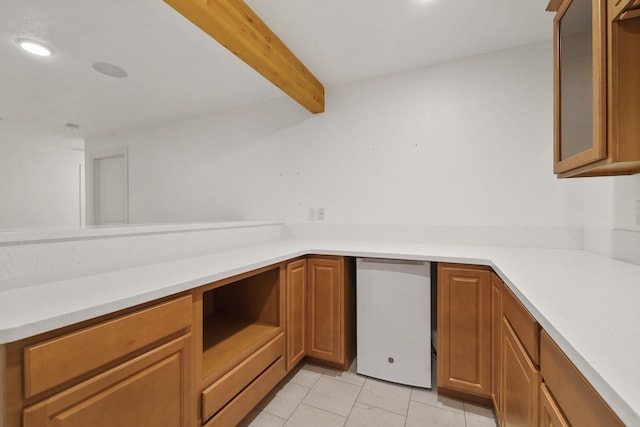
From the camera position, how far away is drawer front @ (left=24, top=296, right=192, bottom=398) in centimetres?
67

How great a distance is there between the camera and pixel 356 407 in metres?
1.54

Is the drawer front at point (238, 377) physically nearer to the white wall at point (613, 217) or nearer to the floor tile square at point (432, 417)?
the floor tile square at point (432, 417)

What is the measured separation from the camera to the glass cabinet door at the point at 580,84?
891mm

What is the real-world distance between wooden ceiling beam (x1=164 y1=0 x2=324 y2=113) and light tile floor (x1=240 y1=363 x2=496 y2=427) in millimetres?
Result: 2082

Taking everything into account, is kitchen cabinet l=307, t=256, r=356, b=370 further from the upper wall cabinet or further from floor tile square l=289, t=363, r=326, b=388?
the upper wall cabinet

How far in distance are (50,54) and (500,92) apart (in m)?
3.32

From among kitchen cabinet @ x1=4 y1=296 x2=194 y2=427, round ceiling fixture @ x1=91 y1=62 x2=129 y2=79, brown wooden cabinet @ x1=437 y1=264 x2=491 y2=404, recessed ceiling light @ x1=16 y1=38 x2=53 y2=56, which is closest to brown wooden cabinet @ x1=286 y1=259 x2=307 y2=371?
kitchen cabinet @ x1=4 y1=296 x2=194 y2=427

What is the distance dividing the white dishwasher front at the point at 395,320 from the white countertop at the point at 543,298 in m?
A: 0.22

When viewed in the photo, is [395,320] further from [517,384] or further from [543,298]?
[543,298]

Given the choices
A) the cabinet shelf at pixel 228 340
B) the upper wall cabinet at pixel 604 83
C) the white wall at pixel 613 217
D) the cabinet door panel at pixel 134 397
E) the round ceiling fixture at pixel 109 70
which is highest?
the round ceiling fixture at pixel 109 70

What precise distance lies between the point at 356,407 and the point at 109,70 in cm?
309

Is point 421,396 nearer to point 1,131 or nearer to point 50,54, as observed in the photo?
point 50,54

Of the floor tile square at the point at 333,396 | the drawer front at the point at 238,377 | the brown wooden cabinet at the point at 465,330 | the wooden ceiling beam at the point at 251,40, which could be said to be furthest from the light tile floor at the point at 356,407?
the wooden ceiling beam at the point at 251,40

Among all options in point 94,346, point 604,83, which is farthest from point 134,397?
point 604,83
